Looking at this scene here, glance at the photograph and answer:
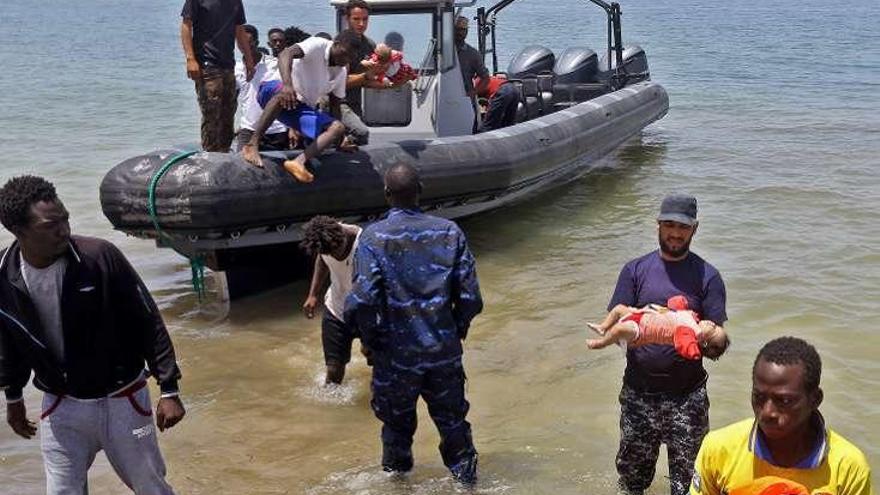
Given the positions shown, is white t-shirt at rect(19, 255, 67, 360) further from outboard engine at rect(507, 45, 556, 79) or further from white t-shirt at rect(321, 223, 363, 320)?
outboard engine at rect(507, 45, 556, 79)

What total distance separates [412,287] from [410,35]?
559 centimetres

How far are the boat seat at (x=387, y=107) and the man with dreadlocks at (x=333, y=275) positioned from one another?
3493mm

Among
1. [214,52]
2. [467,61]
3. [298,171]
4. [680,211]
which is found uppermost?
[214,52]

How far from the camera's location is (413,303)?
410 centimetres

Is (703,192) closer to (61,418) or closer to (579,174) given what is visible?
(579,174)

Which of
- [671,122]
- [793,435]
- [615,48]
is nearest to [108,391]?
[793,435]

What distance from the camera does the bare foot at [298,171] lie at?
6.95 m

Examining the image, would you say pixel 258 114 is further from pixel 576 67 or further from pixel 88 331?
pixel 576 67

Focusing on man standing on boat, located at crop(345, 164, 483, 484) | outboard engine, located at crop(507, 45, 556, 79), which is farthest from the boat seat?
man standing on boat, located at crop(345, 164, 483, 484)

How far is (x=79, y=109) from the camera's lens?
19.3 meters

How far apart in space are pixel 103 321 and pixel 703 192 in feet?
29.9

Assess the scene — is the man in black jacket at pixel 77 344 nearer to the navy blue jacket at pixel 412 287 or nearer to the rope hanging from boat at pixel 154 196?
the navy blue jacket at pixel 412 287

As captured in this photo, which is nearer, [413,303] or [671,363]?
[671,363]

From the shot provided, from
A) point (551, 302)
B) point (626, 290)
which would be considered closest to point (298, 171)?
point (551, 302)
